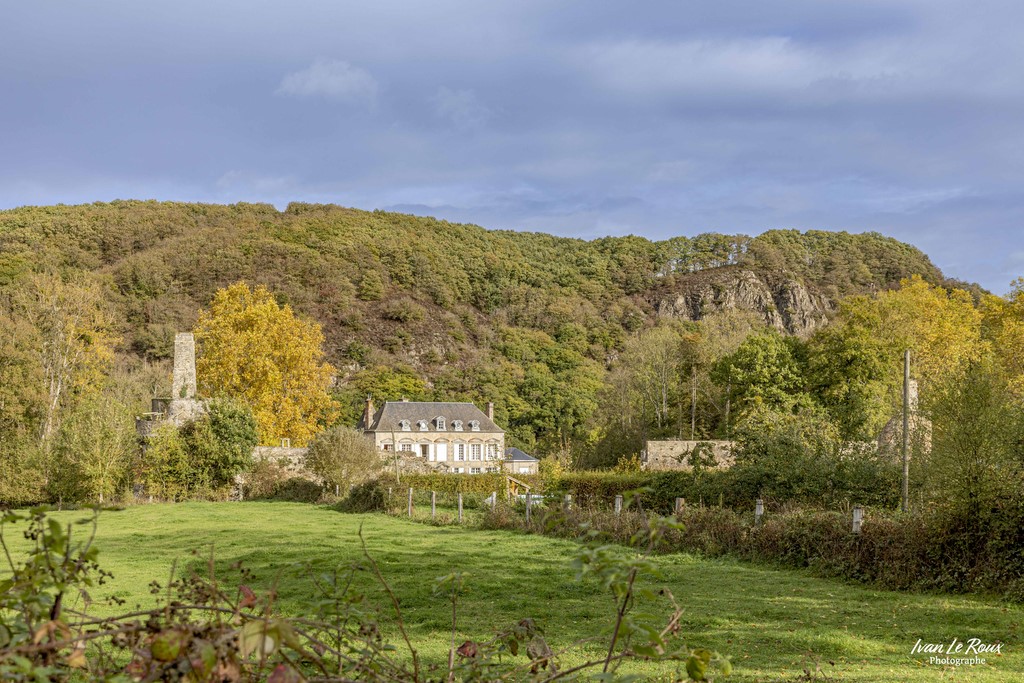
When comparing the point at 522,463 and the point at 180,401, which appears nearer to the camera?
the point at 180,401

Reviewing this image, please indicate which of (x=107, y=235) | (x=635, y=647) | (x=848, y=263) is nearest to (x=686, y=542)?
(x=635, y=647)

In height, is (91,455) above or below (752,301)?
below

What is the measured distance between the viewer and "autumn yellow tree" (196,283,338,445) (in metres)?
37.5

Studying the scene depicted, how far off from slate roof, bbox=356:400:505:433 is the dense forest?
5.21 m

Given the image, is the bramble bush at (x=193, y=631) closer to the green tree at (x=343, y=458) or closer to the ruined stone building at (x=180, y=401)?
the green tree at (x=343, y=458)

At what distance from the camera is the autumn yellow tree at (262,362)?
123 ft

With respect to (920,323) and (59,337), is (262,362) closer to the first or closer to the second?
(59,337)

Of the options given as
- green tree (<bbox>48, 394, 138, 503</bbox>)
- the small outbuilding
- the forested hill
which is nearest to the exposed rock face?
the forested hill

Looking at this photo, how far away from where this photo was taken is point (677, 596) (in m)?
11.6

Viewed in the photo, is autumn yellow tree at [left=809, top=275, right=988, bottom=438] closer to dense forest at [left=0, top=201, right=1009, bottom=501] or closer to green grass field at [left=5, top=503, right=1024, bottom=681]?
dense forest at [left=0, top=201, right=1009, bottom=501]

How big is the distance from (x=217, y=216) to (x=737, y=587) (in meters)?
94.2

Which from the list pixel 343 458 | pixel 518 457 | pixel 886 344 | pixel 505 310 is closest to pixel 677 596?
pixel 343 458

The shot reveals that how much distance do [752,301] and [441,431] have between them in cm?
5329

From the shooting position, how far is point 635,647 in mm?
2068
